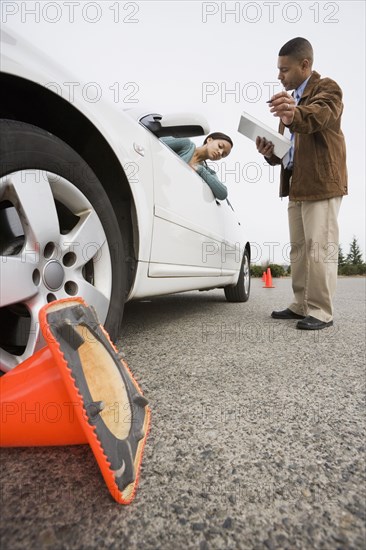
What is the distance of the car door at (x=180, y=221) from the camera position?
5.74ft

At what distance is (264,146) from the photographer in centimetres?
249

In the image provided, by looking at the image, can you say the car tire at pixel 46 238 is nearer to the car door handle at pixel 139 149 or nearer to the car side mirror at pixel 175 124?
the car door handle at pixel 139 149

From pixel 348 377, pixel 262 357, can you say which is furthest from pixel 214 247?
pixel 348 377

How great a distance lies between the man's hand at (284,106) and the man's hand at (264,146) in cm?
31

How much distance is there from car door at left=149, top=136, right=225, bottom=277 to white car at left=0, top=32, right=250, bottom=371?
11 mm

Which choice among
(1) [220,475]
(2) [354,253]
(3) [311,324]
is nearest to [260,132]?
(3) [311,324]

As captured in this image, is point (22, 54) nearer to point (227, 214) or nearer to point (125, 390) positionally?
point (125, 390)

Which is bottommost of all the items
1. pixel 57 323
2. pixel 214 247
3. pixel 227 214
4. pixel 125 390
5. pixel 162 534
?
pixel 162 534

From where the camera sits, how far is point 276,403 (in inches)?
43.5

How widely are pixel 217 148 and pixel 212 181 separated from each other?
292 mm

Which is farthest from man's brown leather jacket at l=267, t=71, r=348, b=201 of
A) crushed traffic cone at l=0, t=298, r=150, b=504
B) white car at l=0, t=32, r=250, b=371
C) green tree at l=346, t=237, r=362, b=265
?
green tree at l=346, t=237, r=362, b=265

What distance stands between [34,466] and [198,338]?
1.33m

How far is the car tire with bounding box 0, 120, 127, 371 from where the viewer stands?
96cm

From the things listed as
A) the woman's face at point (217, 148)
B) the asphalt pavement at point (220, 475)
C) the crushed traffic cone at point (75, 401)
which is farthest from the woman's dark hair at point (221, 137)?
the crushed traffic cone at point (75, 401)
